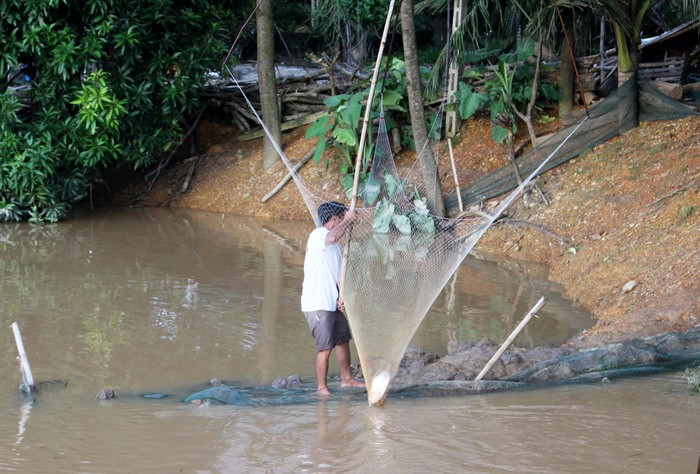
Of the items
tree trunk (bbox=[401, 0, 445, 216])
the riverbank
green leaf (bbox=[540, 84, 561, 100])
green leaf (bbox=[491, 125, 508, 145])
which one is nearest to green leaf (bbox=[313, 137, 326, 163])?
the riverbank

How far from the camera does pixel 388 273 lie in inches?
243

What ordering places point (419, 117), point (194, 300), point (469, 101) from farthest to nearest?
point (469, 101) < point (419, 117) < point (194, 300)

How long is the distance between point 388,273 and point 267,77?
7.19 metres

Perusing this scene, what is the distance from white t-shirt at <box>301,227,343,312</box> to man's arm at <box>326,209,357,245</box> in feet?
0.16

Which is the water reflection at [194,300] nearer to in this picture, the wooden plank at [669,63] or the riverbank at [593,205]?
the riverbank at [593,205]

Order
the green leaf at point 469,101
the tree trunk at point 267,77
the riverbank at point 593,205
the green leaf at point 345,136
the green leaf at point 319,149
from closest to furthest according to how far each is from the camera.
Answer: the riverbank at point 593,205, the green leaf at point 469,101, the green leaf at point 345,136, the green leaf at point 319,149, the tree trunk at point 267,77

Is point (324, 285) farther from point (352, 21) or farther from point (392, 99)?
point (352, 21)

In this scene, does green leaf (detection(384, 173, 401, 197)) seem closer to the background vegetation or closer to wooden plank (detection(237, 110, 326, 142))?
the background vegetation

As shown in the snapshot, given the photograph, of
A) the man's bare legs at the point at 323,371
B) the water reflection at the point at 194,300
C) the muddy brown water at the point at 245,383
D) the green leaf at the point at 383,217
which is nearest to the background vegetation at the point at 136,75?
the water reflection at the point at 194,300

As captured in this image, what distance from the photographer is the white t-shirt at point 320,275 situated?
546 cm

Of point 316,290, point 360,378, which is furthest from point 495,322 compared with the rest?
point 316,290

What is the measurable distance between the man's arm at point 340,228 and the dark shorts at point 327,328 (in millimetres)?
483

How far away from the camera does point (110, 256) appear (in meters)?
9.82

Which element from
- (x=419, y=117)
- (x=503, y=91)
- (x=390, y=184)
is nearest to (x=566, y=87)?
(x=503, y=91)
